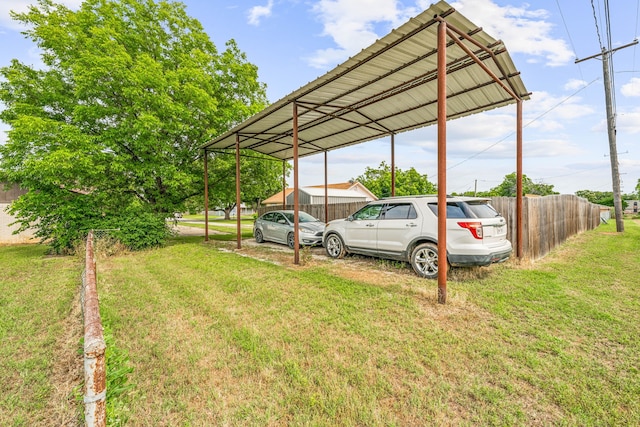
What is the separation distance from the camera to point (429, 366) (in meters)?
2.56

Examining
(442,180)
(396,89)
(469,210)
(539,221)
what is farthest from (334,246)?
(539,221)

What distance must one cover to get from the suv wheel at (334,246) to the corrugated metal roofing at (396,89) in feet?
11.8

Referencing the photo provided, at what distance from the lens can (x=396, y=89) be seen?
6.91 m

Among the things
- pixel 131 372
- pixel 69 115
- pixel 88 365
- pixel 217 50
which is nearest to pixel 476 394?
pixel 88 365

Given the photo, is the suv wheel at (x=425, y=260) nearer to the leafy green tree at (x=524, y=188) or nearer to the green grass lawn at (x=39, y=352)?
the green grass lawn at (x=39, y=352)

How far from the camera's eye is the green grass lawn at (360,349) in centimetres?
204

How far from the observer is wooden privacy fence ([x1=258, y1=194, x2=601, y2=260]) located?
686 centimetres

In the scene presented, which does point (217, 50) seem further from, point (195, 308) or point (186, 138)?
point (195, 308)

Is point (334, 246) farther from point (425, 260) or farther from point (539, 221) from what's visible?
point (539, 221)

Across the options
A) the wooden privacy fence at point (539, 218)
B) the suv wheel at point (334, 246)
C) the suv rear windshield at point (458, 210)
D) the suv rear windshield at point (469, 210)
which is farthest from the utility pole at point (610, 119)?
the suv wheel at point (334, 246)

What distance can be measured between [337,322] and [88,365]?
261 centimetres

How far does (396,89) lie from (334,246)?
4422mm

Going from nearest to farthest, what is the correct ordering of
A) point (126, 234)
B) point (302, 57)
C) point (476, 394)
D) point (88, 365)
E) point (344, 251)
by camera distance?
point (88, 365)
point (476, 394)
point (344, 251)
point (302, 57)
point (126, 234)

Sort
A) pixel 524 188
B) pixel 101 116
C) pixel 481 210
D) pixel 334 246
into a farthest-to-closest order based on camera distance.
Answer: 1. pixel 524 188
2. pixel 101 116
3. pixel 334 246
4. pixel 481 210
